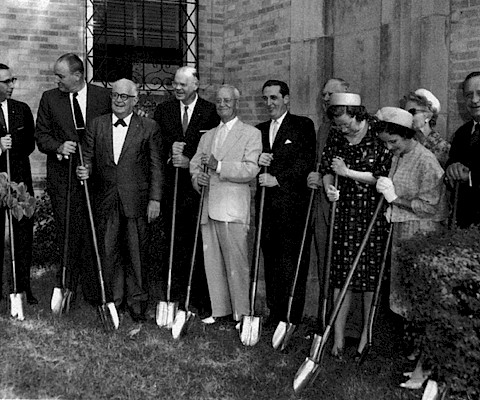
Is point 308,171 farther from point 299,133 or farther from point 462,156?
point 462,156

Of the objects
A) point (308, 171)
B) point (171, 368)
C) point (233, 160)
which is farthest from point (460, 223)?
point (171, 368)

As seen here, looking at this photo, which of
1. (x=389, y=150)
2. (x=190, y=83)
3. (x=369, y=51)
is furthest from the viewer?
(x=369, y=51)

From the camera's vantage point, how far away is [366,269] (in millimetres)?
5711

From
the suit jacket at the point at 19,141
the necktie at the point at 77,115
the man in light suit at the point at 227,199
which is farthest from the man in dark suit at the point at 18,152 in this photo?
the man in light suit at the point at 227,199

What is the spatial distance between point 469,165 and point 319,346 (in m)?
1.70

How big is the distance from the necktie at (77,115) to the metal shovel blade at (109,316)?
1670 mm

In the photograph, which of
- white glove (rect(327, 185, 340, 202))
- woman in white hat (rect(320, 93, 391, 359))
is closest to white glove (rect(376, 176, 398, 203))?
woman in white hat (rect(320, 93, 391, 359))

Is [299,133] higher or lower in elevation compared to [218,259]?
higher

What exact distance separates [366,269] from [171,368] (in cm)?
158

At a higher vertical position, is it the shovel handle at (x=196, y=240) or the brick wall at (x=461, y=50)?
the brick wall at (x=461, y=50)

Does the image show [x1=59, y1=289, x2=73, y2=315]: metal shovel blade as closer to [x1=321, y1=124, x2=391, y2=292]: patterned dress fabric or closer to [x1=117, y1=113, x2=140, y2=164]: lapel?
[x1=117, y1=113, x2=140, y2=164]: lapel

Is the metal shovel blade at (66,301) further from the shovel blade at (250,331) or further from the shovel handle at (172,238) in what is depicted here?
the shovel blade at (250,331)

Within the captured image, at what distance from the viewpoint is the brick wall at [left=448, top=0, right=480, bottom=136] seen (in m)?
6.99

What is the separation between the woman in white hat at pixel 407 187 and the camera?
5367 millimetres
